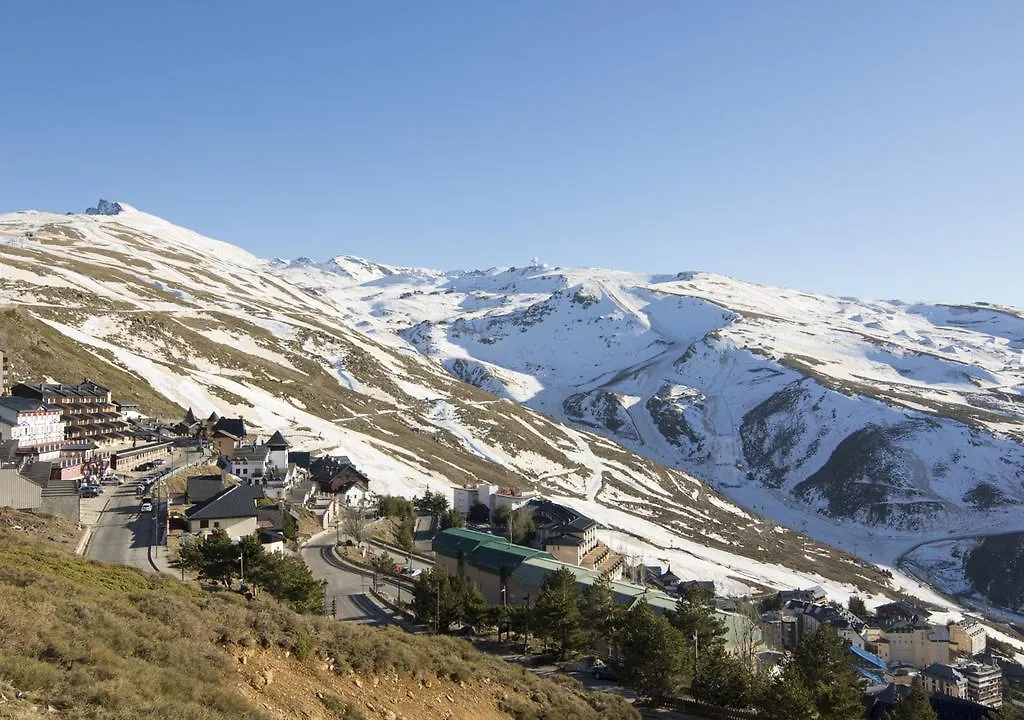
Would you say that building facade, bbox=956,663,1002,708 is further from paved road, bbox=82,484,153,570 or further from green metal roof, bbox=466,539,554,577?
paved road, bbox=82,484,153,570

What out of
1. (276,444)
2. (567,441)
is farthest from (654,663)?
(567,441)

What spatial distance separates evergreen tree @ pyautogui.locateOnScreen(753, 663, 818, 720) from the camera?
27141 mm

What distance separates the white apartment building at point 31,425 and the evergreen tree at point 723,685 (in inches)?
2024

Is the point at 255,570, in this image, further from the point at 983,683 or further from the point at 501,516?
the point at 983,683

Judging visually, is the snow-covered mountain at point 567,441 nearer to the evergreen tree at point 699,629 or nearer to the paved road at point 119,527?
the paved road at point 119,527

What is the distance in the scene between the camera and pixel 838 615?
232 ft

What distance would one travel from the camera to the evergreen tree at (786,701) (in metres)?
27.1

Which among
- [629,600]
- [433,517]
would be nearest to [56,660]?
[629,600]

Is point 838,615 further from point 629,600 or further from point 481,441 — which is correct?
point 481,441

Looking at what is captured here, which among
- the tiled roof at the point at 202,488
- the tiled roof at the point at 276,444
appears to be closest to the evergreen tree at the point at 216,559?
the tiled roof at the point at 202,488

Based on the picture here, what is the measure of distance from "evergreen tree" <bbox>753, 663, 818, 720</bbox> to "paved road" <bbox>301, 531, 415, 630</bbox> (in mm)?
18124

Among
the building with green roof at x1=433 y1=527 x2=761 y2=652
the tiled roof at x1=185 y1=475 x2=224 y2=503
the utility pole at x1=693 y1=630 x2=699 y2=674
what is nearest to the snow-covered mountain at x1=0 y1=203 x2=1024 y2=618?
the building with green roof at x1=433 y1=527 x2=761 y2=652

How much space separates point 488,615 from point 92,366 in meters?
74.3

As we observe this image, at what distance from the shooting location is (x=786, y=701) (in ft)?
89.2
